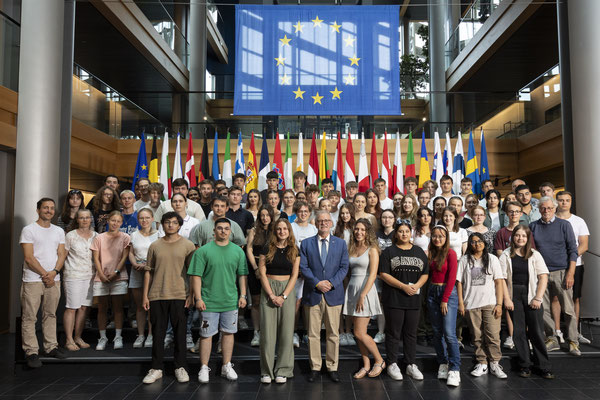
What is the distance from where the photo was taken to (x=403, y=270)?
16.2 feet

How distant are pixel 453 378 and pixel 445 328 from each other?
1.58 feet

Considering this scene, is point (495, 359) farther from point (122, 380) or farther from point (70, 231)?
point (70, 231)

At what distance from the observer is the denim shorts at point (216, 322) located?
485 cm

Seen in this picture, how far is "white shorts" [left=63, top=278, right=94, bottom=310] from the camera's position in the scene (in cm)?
548

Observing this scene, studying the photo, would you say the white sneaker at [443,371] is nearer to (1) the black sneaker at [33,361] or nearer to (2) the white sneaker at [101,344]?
(2) the white sneaker at [101,344]

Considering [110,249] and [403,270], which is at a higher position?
[110,249]

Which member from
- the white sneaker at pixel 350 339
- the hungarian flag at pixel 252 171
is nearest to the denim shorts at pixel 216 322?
the white sneaker at pixel 350 339

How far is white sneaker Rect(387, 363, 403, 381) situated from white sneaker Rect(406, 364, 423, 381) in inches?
4.7

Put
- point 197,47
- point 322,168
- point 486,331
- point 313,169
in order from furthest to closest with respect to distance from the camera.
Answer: point 197,47 < point 322,168 < point 313,169 < point 486,331

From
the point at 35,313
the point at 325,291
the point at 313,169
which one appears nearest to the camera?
the point at 325,291

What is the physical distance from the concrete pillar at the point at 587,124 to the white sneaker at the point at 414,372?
3.43 metres

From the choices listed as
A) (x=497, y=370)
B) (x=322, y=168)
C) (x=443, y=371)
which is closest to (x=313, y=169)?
(x=322, y=168)

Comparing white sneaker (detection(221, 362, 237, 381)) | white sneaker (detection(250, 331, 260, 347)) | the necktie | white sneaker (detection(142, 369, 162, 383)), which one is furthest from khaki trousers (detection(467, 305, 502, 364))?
white sneaker (detection(142, 369, 162, 383))

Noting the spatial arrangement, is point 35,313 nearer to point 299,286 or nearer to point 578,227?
point 299,286
